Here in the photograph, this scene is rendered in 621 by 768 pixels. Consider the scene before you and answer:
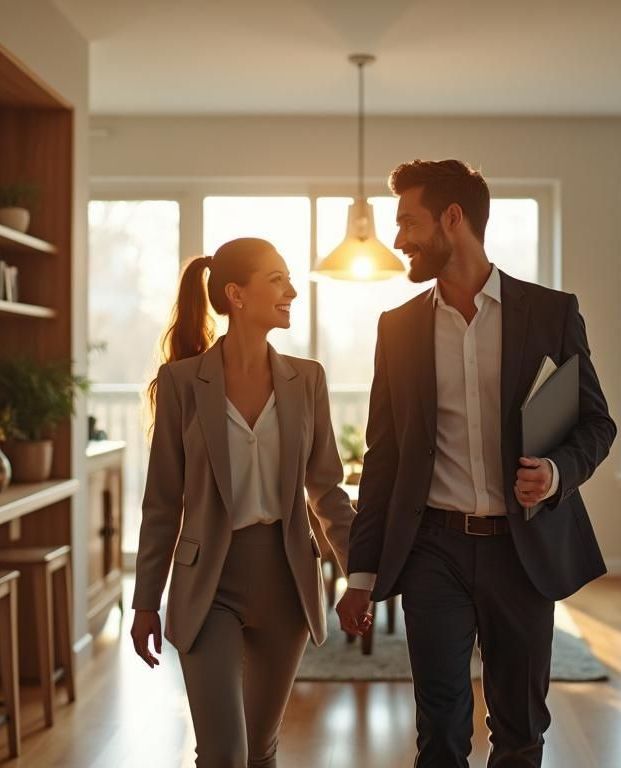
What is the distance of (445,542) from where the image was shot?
207 cm

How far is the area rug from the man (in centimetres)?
227

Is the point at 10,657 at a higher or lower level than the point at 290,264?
lower

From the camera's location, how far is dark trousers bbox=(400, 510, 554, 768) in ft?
6.68

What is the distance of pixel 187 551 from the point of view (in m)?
2.14

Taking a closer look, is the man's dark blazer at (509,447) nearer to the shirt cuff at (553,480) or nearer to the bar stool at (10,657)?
the shirt cuff at (553,480)

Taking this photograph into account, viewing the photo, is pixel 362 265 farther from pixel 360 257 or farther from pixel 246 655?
pixel 246 655

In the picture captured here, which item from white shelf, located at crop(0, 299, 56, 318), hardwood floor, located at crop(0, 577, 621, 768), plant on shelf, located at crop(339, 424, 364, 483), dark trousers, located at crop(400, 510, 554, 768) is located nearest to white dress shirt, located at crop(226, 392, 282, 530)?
dark trousers, located at crop(400, 510, 554, 768)

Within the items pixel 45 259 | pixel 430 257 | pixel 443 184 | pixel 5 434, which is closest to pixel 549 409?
pixel 430 257

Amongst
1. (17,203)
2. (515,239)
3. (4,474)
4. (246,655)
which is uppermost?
(515,239)

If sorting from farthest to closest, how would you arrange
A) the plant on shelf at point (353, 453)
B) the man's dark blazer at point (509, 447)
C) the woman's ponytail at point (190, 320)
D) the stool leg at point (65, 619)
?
the plant on shelf at point (353, 453) < the stool leg at point (65, 619) < the woman's ponytail at point (190, 320) < the man's dark blazer at point (509, 447)

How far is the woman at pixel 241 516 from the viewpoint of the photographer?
2.09 m

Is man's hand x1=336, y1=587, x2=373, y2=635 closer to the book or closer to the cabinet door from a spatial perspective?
the book

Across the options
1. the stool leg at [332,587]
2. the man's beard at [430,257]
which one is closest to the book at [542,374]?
the man's beard at [430,257]

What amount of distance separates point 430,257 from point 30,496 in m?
2.18
